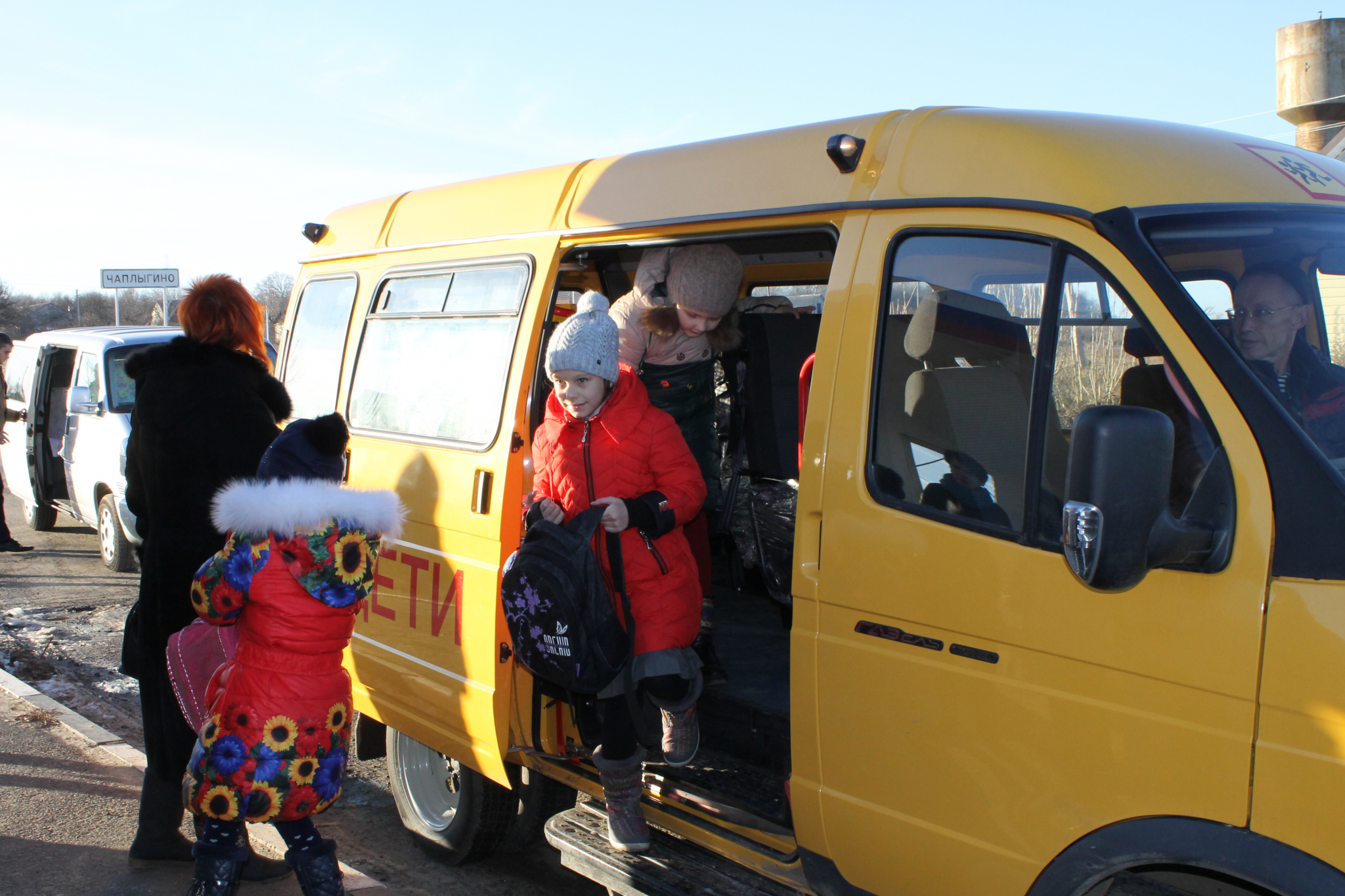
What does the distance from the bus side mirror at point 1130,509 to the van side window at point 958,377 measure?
0.38m

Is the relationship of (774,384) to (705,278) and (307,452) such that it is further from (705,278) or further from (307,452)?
(307,452)

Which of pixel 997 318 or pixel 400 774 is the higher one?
pixel 997 318

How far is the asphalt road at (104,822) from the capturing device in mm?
3693

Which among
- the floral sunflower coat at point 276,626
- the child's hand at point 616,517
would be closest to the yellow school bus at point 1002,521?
the child's hand at point 616,517

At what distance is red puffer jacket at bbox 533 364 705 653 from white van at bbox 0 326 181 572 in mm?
6283

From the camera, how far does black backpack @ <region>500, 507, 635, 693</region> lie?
10.1 feet

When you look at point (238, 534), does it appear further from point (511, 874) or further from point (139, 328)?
point (139, 328)

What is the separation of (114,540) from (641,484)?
785 cm

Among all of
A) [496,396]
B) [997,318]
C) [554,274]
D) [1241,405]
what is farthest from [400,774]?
[1241,405]

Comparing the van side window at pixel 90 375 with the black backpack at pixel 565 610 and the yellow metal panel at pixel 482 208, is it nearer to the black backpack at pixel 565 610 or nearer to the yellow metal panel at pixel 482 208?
the yellow metal panel at pixel 482 208

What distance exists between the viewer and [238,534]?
2.99 meters

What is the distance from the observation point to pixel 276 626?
2.99 metres

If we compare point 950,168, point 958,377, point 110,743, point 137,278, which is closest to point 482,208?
point 950,168

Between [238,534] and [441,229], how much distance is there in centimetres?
172
